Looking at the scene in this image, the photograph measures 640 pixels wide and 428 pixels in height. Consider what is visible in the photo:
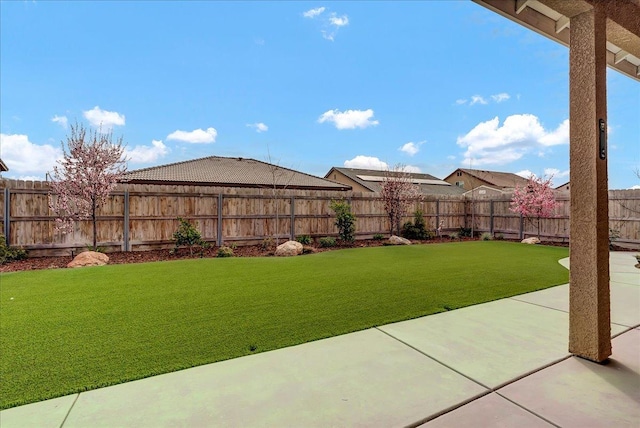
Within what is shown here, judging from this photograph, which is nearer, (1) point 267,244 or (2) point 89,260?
(2) point 89,260

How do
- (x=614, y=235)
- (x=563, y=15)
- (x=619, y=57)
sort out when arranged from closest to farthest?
(x=563, y=15) → (x=619, y=57) → (x=614, y=235)

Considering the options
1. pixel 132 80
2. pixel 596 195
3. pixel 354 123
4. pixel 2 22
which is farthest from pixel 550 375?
pixel 354 123

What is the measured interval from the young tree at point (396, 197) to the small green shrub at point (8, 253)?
32.4 ft

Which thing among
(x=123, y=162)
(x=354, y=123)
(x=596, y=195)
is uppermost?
(x=354, y=123)

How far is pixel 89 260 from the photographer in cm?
639

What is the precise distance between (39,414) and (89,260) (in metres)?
5.91

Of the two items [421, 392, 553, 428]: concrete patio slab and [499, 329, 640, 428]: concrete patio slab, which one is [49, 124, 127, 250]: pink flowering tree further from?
[499, 329, 640, 428]: concrete patio slab

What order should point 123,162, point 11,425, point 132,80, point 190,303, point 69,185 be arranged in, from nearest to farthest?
point 11,425
point 190,303
point 69,185
point 123,162
point 132,80

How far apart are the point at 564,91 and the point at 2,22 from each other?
9.13m

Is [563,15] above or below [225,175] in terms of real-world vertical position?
below

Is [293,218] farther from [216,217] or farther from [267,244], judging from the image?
[216,217]

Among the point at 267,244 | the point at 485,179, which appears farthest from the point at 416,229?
the point at 485,179

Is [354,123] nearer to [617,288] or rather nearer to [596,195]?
[617,288]

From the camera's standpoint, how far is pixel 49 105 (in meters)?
7.91
